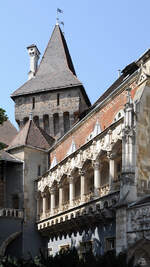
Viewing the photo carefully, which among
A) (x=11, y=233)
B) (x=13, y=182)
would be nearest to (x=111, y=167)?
(x=11, y=233)

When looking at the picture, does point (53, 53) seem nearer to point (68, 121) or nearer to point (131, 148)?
point (68, 121)

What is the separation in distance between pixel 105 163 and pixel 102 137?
279 centimetres

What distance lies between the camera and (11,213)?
102 ft

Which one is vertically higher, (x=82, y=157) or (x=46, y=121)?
(x=46, y=121)

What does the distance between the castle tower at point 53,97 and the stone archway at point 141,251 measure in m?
21.2

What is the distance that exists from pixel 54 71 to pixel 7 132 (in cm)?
711

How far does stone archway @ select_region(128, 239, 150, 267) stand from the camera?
1677 cm

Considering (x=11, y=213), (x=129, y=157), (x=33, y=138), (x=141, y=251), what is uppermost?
(x=33, y=138)

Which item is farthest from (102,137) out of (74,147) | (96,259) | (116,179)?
(96,259)

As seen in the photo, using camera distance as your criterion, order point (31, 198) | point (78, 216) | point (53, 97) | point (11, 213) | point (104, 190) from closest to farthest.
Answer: point (104, 190) → point (78, 216) → point (11, 213) → point (31, 198) → point (53, 97)

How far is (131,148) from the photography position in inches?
746

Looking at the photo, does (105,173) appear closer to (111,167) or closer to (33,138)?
(111,167)

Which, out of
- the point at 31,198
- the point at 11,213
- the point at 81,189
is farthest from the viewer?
the point at 31,198

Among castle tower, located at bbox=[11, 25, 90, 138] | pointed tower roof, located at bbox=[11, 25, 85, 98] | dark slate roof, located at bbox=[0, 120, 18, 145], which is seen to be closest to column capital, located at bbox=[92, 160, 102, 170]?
castle tower, located at bbox=[11, 25, 90, 138]
